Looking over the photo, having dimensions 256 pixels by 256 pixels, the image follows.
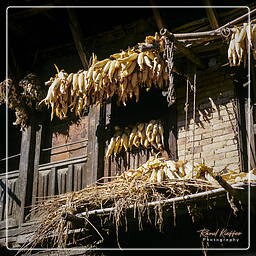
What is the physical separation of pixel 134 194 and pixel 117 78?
71.0 inches

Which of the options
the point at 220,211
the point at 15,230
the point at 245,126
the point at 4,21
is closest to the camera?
the point at 220,211

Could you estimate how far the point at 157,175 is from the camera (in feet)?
23.5

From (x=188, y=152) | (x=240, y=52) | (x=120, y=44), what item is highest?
(x=120, y=44)

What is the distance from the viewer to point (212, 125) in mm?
8219

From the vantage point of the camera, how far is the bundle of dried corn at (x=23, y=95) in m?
9.59

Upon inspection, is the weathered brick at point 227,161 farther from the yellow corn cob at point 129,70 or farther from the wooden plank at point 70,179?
the wooden plank at point 70,179

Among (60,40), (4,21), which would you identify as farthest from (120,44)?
(4,21)

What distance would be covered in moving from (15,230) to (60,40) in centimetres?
343

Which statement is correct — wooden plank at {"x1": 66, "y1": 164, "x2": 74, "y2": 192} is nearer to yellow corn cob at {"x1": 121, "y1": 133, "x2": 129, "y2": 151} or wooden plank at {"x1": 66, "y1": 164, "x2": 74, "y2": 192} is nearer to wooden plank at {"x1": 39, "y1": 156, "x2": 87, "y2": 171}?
wooden plank at {"x1": 39, "y1": 156, "x2": 87, "y2": 171}

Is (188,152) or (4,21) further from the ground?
(4,21)

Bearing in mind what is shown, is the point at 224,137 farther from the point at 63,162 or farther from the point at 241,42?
the point at 63,162

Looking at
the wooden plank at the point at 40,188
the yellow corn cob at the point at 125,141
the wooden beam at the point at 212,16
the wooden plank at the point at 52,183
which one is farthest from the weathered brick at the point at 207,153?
the wooden plank at the point at 40,188

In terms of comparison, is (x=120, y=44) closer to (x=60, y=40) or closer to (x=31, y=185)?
(x=60, y=40)

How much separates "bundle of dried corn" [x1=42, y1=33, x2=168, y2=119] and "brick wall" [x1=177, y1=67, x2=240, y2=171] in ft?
1.97
